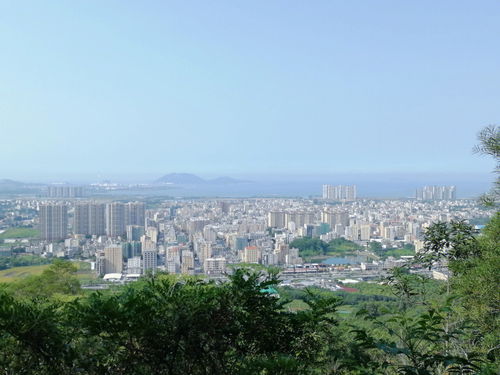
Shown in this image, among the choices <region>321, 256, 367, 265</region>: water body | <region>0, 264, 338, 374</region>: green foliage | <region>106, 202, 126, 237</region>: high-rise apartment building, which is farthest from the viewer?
<region>106, 202, 126, 237</region>: high-rise apartment building

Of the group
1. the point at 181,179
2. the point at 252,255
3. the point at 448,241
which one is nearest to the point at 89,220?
the point at 252,255

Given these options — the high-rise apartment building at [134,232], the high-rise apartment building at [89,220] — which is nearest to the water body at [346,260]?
the high-rise apartment building at [134,232]

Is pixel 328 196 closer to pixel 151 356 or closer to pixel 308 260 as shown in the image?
pixel 308 260

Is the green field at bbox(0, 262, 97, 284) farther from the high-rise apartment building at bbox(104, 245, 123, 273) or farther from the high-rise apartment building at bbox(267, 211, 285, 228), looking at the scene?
the high-rise apartment building at bbox(267, 211, 285, 228)

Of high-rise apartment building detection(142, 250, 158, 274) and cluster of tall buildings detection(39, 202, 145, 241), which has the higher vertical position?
cluster of tall buildings detection(39, 202, 145, 241)

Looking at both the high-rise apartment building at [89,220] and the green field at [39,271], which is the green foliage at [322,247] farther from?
the high-rise apartment building at [89,220]

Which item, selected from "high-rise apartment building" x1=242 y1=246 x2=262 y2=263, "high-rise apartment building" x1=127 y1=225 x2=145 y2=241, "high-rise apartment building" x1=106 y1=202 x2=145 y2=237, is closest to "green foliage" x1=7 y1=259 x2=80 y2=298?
"high-rise apartment building" x1=242 y1=246 x2=262 y2=263
